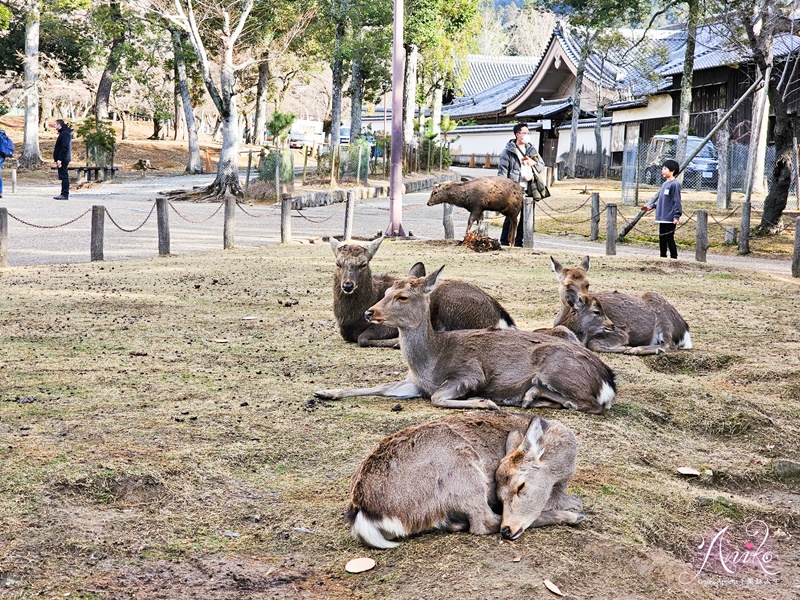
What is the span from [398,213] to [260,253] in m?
4.17

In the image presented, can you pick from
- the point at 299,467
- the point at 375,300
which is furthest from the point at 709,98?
the point at 299,467

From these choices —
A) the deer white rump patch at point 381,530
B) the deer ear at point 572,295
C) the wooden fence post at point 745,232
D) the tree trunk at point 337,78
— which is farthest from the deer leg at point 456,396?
the tree trunk at point 337,78

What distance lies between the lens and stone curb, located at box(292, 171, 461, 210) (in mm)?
28812

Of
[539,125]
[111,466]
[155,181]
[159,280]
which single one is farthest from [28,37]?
[111,466]

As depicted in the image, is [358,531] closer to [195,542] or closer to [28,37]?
[195,542]

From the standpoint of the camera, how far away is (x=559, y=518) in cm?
414

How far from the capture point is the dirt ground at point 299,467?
3.79 metres

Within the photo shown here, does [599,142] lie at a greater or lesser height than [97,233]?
greater

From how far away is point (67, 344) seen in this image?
8.26 metres

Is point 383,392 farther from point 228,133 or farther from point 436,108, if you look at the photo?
point 436,108

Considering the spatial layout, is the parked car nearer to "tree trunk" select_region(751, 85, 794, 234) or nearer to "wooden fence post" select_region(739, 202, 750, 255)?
"tree trunk" select_region(751, 85, 794, 234)

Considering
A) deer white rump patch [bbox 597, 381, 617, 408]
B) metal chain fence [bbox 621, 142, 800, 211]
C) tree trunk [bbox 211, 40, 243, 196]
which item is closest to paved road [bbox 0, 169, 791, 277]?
tree trunk [bbox 211, 40, 243, 196]

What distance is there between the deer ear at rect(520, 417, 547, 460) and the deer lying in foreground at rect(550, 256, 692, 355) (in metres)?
3.81

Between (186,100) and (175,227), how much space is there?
21689mm
